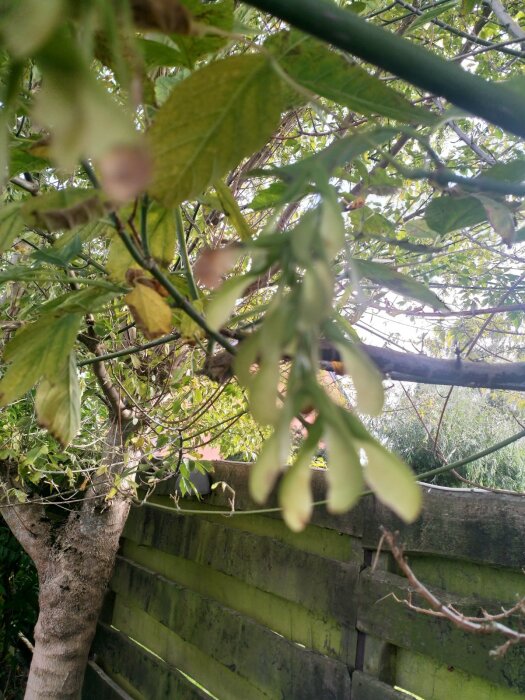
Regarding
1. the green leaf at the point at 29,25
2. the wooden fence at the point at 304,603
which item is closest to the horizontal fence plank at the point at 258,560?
the wooden fence at the point at 304,603

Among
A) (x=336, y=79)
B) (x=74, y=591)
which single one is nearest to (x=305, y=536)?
(x=74, y=591)

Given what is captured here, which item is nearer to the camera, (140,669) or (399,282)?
(399,282)

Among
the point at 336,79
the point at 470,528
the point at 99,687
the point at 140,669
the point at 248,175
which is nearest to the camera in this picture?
the point at 336,79

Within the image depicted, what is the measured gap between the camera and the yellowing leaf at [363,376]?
16 cm

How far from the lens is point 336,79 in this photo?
0.25m

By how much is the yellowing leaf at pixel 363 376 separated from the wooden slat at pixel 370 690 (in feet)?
4.32

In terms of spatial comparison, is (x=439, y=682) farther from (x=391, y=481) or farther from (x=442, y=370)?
(x=391, y=481)

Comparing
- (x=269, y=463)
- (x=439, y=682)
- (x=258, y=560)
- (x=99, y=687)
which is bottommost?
(x=99, y=687)

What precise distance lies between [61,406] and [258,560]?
4.90 ft

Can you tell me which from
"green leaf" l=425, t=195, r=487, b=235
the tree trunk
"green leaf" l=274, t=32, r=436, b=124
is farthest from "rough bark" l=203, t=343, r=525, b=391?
the tree trunk

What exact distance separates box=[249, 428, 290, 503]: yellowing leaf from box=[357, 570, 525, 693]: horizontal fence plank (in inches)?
40.1

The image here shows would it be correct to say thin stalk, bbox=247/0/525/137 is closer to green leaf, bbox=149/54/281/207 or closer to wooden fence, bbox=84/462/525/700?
green leaf, bbox=149/54/281/207

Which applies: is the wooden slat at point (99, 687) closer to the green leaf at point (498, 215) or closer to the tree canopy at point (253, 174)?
the tree canopy at point (253, 174)

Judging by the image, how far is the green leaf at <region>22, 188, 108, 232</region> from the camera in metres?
0.21
